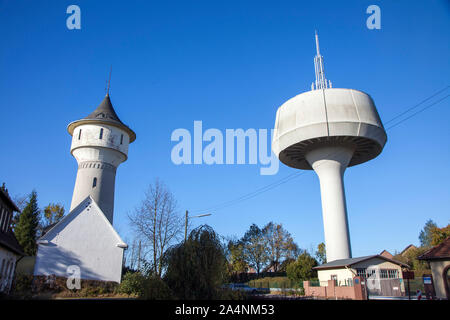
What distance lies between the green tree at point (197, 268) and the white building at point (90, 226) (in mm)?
15642

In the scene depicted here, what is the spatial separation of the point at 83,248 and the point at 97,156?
10.6 metres

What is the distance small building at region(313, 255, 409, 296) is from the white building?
58.4 ft

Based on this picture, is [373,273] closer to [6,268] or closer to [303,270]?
[303,270]

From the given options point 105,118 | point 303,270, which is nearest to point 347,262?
point 303,270

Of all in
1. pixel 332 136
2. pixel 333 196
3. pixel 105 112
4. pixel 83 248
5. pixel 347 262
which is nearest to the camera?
pixel 83 248

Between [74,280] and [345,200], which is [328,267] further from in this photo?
[74,280]

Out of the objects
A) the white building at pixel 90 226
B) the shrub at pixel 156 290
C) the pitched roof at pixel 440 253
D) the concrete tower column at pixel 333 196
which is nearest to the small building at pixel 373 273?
the concrete tower column at pixel 333 196

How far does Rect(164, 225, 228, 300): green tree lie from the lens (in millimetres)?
10453

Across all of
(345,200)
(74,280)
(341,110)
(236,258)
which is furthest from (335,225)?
(236,258)

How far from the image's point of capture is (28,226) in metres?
40.2

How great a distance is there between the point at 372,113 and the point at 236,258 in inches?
1459

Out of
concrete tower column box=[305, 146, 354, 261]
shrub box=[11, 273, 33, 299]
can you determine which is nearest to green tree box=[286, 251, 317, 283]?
concrete tower column box=[305, 146, 354, 261]

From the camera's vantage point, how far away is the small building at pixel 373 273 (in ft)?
87.3

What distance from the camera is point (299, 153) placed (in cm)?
3628
